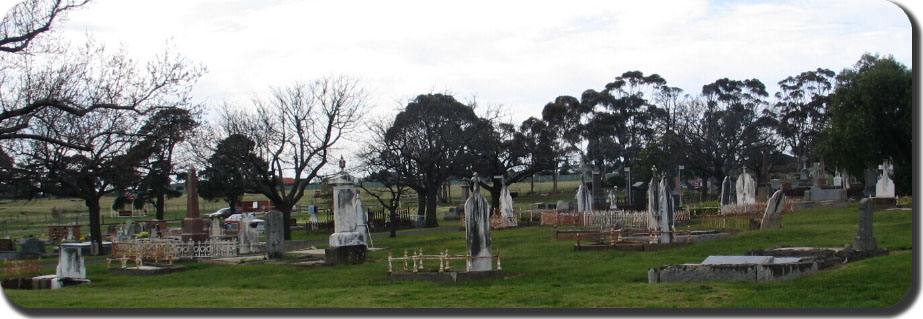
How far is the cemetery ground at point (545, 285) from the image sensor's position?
40.1 ft

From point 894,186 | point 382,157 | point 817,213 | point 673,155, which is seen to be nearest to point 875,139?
point 894,186

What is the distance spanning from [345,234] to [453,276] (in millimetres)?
7139

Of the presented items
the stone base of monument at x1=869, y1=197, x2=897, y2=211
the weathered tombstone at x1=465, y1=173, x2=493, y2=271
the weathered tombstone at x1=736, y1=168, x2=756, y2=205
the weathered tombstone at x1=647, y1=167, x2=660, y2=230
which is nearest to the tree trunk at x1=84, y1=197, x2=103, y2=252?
the weathered tombstone at x1=465, y1=173, x2=493, y2=271

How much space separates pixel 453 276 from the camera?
55.2ft

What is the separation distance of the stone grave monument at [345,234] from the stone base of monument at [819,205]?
60.3 feet

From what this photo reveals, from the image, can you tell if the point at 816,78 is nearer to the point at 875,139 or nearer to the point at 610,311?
the point at 875,139

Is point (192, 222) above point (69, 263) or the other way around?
above

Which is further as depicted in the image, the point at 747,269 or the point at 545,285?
the point at 545,285

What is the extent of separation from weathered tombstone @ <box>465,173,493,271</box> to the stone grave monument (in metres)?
5.13

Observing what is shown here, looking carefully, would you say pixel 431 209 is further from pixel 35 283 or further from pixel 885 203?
pixel 35 283

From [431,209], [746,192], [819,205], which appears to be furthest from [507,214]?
[819,205]

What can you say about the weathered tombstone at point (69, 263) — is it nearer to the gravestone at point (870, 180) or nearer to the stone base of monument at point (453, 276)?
the stone base of monument at point (453, 276)

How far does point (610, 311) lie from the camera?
11.5 metres

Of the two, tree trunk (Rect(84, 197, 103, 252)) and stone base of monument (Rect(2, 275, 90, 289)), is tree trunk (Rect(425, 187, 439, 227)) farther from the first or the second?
stone base of monument (Rect(2, 275, 90, 289))
